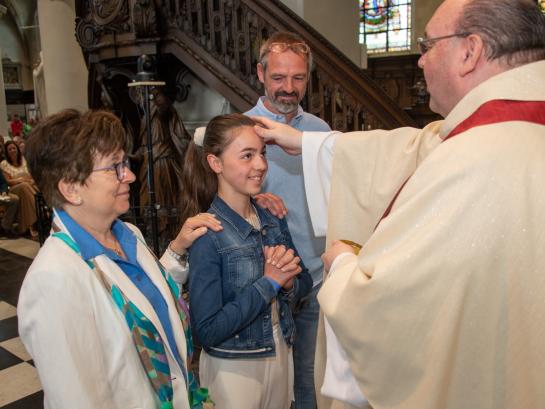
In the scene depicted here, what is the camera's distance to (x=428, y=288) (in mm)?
1113

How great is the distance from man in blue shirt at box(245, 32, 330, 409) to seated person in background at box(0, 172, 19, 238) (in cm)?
622

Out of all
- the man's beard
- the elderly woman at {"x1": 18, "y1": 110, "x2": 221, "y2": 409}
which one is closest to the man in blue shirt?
the man's beard

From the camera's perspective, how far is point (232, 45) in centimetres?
453

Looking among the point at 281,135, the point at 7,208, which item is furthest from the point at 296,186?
the point at 7,208

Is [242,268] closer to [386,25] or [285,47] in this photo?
[285,47]

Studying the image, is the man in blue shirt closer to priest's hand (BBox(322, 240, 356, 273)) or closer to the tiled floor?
priest's hand (BBox(322, 240, 356, 273))

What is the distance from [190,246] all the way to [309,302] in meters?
0.67

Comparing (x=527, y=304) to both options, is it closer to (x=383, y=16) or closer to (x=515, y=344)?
(x=515, y=344)

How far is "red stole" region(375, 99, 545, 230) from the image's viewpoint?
1.18 m

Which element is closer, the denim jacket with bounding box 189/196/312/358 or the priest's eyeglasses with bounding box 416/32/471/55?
the priest's eyeglasses with bounding box 416/32/471/55

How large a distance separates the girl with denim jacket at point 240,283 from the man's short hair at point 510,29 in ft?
2.89

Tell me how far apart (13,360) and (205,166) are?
8.08 feet

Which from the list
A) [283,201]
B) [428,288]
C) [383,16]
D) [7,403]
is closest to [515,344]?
[428,288]

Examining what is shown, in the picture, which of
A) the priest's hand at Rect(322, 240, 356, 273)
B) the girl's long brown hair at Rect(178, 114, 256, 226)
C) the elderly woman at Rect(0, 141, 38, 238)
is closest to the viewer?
the priest's hand at Rect(322, 240, 356, 273)
